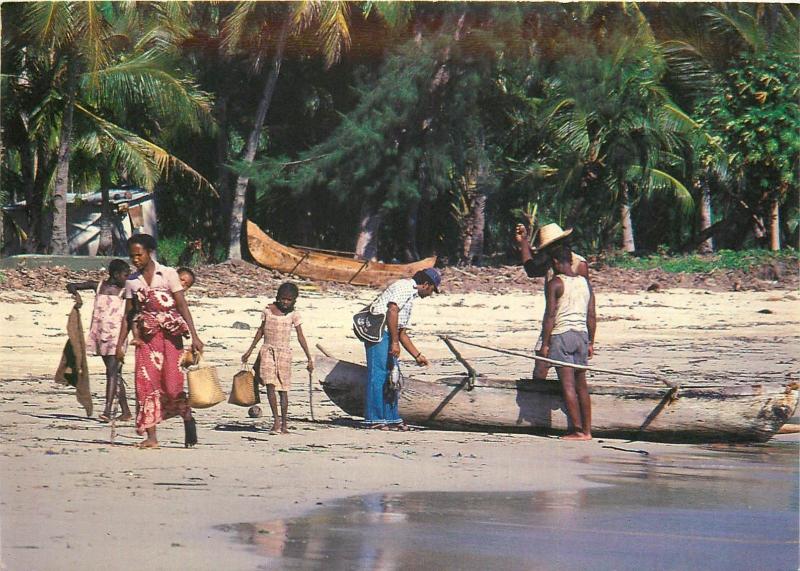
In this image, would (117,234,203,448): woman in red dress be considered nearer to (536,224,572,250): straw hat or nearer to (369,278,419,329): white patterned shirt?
(369,278,419,329): white patterned shirt

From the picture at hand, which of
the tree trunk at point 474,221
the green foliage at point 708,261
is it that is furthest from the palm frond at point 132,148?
the green foliage at point 708,261

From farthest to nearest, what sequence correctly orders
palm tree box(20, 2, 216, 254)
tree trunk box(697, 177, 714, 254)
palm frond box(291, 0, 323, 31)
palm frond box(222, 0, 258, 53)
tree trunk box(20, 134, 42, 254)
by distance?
tree trunk box(697, 177, 714, 254) < tree trunk box(20, 134, 42, 254) < palm frond box(222, 0, 258, 53) < palm frond box(291, 0, 323, 31) < palm tree box(20, 2, 216, 254)

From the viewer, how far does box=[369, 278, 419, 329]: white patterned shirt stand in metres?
8.50

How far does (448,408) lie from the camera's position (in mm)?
8750

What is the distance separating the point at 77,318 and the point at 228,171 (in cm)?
1813

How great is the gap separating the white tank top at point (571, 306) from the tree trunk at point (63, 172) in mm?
14256

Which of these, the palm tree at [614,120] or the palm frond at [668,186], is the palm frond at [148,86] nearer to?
the palm tree at [614,120]

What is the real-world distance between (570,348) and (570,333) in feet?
0.33

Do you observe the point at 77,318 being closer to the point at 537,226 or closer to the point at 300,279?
the point at 300,279

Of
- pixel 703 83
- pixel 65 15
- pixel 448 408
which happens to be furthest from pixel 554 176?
pixel 448 408

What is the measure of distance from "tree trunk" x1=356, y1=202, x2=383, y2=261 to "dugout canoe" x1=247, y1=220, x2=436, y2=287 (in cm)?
154

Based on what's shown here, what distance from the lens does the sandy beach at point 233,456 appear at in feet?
18.2

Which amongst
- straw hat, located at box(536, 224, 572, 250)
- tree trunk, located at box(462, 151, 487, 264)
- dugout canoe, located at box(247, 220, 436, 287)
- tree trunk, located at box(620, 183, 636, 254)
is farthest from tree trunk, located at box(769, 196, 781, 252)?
straw hat, located at box(536, 224, 572, 250)

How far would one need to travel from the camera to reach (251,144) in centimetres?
2470
